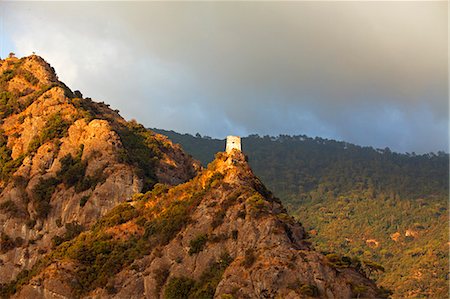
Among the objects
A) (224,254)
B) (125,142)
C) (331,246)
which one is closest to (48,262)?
(224,254)

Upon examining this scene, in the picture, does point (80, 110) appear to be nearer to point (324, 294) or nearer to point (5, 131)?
point (5, 131)

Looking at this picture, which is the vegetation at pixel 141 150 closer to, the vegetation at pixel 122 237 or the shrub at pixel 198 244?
the vegetation at pixel 122 237

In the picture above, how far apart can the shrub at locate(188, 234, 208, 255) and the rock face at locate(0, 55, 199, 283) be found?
20977 mm

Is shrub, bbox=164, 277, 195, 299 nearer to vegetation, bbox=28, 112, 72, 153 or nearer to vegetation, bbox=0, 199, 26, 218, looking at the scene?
vegetation, bbox=0, 199, 26, 218

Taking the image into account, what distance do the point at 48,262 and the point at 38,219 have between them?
15.6 metres

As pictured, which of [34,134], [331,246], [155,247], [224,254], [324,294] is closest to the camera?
[324,294]

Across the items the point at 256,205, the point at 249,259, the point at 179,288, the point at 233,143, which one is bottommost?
the point at 179,288

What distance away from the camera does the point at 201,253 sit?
7269 cm

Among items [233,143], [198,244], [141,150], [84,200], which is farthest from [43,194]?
[198,244]

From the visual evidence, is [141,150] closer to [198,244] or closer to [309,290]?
[198,244]

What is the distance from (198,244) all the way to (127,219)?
51.9 ft

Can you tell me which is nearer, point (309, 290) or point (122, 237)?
point (309, 290)

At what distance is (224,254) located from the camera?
70750mm

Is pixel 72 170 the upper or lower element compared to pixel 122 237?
upper
